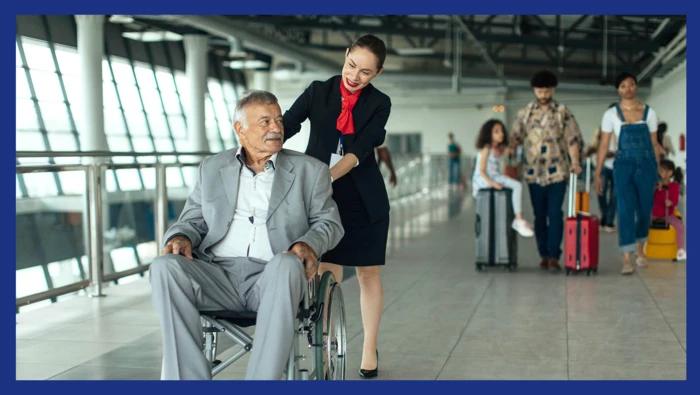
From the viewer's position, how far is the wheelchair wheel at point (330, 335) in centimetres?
258

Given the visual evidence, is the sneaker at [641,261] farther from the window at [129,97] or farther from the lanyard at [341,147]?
the window at [129,97]

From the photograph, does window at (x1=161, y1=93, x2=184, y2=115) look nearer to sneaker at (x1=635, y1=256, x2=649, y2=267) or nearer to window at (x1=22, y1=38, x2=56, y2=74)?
window at (x1=22, y1=38, x2=56, y2=74)

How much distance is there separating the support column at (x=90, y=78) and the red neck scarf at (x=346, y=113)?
506 inches

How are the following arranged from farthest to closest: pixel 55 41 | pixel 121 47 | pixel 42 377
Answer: pixel 121 47 < pixel 55 41 < pixel 42 377

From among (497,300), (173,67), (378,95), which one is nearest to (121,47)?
(173,67)

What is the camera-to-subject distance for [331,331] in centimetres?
281

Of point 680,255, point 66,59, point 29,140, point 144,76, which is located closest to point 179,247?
point 680,255

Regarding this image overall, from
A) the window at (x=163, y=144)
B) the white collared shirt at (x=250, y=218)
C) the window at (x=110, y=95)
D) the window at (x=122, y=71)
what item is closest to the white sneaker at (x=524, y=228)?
the white collared shirt at (x=250, y=218)

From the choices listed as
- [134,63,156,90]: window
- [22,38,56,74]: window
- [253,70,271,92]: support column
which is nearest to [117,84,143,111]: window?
[134,63,156,90]: window

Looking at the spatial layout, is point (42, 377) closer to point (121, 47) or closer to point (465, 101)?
point (121, 47)

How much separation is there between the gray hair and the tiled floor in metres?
1.16

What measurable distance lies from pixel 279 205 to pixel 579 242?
3.97 meters

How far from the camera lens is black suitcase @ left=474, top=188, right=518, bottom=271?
21.0 feet

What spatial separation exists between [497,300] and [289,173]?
2.79 m
